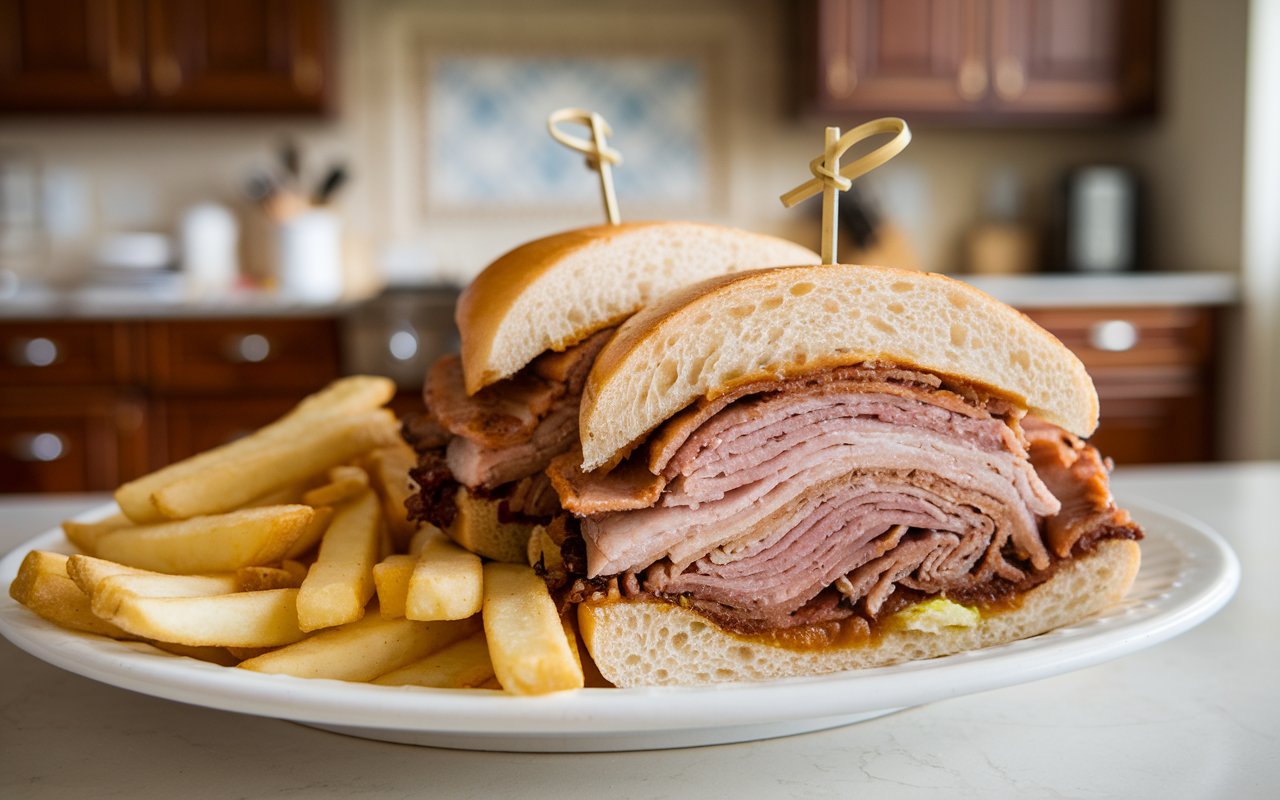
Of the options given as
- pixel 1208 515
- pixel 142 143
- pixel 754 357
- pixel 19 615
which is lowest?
pixel 1208 515

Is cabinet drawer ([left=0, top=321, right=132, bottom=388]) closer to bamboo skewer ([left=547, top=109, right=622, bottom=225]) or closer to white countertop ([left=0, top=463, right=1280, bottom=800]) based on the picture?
bamboo skewer ([left=547, top=109, right=622, bottom=225])

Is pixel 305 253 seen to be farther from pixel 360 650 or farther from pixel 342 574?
pixel 360 650

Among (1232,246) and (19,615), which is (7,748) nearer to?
(19,615)

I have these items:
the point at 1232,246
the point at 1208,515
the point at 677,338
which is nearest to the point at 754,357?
the point at 677,338

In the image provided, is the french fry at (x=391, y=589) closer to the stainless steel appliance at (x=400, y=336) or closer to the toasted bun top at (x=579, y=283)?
the toasted bun top at (x=579, y=283)

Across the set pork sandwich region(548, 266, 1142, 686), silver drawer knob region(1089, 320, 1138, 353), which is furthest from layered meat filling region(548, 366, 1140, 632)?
silver drawer knob region(1089, 320, 1138, 353)

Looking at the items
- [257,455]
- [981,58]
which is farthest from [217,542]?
[981,58]
